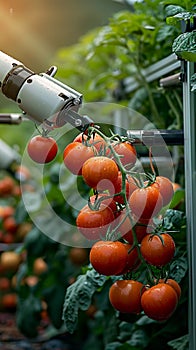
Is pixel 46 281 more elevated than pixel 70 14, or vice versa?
pixel 70 14

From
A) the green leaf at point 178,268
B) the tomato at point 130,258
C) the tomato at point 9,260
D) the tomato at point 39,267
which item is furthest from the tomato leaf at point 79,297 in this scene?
the tomato at point 9,260

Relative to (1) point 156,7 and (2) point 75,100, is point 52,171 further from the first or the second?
(2) point 75,100

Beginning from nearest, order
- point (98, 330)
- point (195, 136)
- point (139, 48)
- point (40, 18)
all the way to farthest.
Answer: point (195, 136), point (139, 48), point (98, 330), point (40, 18)

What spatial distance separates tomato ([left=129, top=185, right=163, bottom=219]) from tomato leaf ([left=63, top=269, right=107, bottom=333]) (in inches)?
11.1

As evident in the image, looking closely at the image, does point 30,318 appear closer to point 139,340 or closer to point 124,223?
point 139,340

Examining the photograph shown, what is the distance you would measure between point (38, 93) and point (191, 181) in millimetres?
284

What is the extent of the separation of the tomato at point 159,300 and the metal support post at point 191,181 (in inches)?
6.6

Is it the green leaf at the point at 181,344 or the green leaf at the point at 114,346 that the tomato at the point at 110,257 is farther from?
the green leaf at the point at 114,346

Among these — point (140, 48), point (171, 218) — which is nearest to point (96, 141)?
point (171, 218)

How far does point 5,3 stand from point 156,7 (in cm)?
34

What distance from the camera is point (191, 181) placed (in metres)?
0.94

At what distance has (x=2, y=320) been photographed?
6.72 ft

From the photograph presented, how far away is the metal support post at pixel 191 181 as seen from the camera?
0.91 meters

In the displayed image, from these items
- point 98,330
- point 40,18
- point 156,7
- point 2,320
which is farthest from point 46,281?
point 40,18
